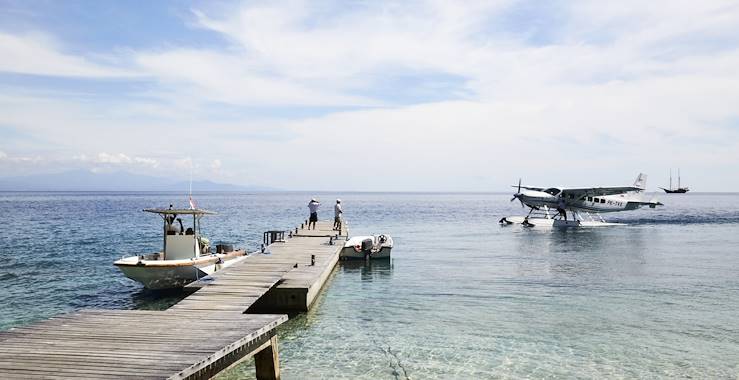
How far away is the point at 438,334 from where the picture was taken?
14617 millimetres

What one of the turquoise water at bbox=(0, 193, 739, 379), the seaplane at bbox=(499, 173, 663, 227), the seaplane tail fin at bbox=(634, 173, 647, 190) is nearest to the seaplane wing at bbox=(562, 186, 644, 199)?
the seaplane at bbox=(499, 173, 663, 227)

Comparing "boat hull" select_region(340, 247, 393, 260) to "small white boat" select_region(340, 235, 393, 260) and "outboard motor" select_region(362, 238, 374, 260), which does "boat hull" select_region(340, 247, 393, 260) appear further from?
"outboard motor" select_region(362, 238, 374, 260)

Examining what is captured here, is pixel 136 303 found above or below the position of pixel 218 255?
below

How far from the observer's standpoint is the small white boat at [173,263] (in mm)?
19544

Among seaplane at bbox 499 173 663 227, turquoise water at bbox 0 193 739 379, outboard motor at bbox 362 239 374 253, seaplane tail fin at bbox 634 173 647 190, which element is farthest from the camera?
seaplane tail fin at bbox 634 173 647 190

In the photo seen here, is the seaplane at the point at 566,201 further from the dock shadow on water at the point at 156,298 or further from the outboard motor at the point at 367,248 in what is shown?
the dock shadow on water at the point at 156,298

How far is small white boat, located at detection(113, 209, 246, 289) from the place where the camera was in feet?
64.1

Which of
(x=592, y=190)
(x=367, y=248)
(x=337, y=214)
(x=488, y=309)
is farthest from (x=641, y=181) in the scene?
(x=488, y=309)

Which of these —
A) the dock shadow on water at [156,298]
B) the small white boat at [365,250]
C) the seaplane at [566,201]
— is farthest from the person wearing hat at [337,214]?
the seaplane at [566,201]

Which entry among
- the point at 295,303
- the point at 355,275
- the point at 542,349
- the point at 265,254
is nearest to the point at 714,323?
the point at 542,349

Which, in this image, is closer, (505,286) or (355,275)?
(505,286)

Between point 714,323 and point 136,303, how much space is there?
1875cm

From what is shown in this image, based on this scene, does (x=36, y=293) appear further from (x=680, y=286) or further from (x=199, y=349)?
(x=680, y=286)

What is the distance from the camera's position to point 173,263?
19719 mm
